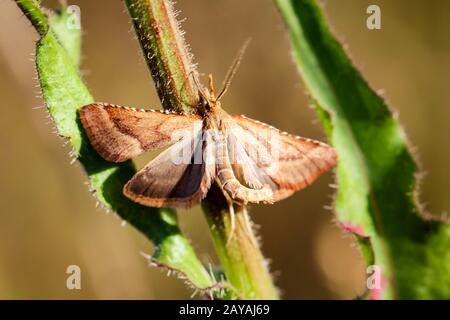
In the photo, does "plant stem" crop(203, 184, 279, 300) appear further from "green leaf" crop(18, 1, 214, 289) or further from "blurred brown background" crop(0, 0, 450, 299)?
"blurred brown background" crop(0, 0, 450, 299)

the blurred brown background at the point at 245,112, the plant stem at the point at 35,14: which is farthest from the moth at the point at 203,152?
the blurred brown background at the point at 245,112

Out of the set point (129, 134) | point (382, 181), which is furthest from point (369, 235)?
point (129, 134)

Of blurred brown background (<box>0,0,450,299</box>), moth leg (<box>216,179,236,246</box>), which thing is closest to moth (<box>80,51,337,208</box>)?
moth leg (<box>216,179,236,246</box>)

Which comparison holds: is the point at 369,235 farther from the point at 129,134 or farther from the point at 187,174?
the point at 129,134

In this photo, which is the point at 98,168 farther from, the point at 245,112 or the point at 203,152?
the point at 245,112

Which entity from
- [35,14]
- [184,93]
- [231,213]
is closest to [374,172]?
[231,213]

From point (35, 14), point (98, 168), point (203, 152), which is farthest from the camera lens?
point (203, 152)
